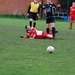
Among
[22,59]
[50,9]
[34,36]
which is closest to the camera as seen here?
[22,59]

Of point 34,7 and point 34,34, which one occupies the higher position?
point 34,7

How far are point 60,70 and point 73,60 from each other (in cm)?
151

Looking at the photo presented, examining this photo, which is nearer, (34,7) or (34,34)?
(34,34)

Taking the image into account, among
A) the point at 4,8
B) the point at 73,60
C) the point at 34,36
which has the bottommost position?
the point at 4,8

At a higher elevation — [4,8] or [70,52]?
[70,52]

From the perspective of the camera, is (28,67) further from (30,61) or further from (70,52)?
(70,52)

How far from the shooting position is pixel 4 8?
2000 inches

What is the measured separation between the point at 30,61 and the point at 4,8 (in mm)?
42399

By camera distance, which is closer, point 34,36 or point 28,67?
point 28,67

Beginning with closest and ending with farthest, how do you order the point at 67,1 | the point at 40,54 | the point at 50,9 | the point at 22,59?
the point at 22,59, the point at 40,54, the point at 50,9, the point at 67,1

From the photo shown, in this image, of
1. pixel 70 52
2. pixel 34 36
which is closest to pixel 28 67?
pixel 70 52

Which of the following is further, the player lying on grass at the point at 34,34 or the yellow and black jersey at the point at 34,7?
the yellow and black jersey at the point at 34,7

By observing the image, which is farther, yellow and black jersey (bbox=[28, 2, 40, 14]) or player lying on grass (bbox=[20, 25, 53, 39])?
yellow and black jersey (bbox=[28, 2, 40, 14])

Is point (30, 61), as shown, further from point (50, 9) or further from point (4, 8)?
point (4, 8)
